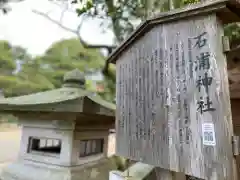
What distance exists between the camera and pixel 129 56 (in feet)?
7.72

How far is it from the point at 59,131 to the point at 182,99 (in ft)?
9.33

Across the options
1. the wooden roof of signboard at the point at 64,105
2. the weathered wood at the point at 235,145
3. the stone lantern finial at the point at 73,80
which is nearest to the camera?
the weathered wood at the point at 235,145

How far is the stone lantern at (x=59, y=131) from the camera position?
332cm

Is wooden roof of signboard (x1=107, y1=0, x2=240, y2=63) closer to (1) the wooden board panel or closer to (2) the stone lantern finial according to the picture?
(1) the wooden board panel

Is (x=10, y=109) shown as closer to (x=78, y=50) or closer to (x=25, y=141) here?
(x=25, y=141)

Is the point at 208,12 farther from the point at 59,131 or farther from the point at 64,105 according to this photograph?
the point at 59,131

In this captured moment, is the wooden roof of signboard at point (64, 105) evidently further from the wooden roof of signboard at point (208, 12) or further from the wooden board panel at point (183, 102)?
the wooden roof of signboard at point (208, 12)

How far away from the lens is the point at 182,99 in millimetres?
1604

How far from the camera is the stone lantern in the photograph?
3.32 meters

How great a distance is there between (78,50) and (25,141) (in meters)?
14.4

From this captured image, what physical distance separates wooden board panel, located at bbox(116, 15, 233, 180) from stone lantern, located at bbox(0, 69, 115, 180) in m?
1.25

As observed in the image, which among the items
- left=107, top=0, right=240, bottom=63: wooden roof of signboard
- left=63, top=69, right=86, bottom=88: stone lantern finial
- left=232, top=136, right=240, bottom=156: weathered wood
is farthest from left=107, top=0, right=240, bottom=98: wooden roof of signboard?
left=63, top=69, right=86, bottom=88: stone lantern finial

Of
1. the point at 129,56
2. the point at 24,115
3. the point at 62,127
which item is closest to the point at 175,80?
the point at 129,56

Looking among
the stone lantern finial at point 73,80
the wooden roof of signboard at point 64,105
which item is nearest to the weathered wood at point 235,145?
the wooden roof of signboard at point 64,105
